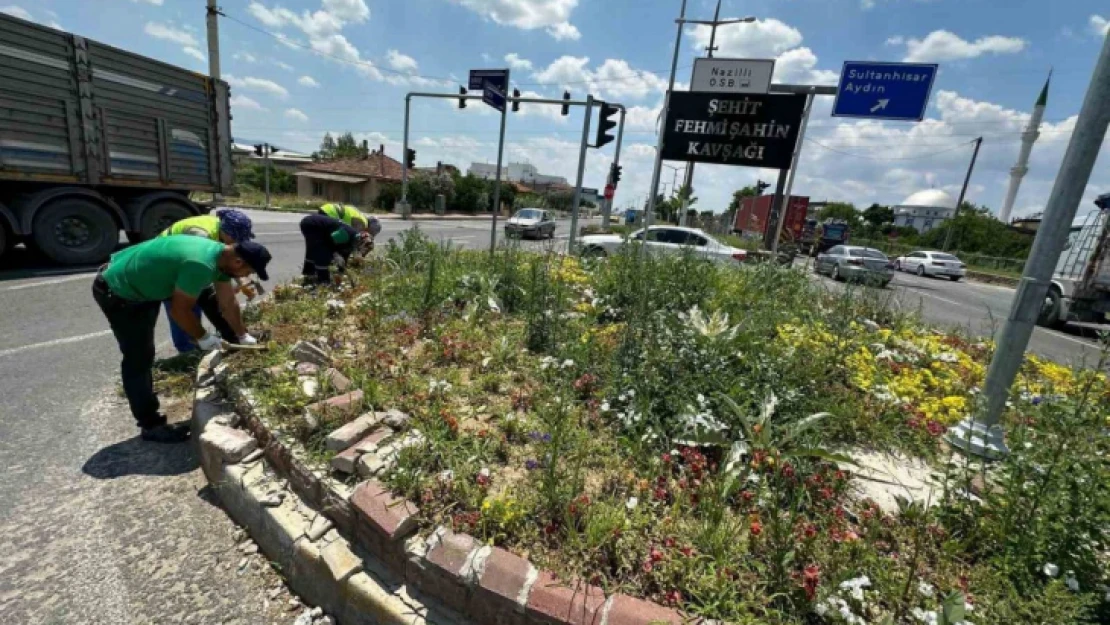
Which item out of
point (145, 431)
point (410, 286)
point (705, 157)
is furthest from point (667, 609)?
point (705, 157)

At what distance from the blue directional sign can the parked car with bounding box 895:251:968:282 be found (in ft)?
64.3

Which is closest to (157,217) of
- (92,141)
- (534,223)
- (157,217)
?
(157,217)

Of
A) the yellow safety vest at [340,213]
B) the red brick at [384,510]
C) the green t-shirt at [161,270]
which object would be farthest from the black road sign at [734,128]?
the red brick at [384,510]

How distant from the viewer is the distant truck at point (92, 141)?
6.41m

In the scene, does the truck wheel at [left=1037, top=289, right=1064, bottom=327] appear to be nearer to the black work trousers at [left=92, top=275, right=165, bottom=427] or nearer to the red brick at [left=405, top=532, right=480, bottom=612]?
the red brick at [left=405, top=532, right=480, bottom=612]

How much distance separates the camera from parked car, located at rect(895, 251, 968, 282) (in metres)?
22.6

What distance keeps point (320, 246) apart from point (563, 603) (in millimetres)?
5378

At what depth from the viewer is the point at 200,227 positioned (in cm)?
394

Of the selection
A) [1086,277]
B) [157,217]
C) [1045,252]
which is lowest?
[157,217]

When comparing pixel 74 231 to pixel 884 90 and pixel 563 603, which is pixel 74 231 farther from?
pixel 884 90

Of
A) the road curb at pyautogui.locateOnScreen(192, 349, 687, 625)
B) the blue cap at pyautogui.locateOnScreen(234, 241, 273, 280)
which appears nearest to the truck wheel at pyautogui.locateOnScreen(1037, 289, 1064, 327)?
the road curb at pyautogui.locateOnScreen(192, 349, 687, 625)

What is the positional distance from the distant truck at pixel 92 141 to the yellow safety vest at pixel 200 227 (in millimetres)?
5169

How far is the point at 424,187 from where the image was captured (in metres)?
36.2

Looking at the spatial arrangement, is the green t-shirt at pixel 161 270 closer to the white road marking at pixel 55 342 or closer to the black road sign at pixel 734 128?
the white road marking at pixel 55 342
